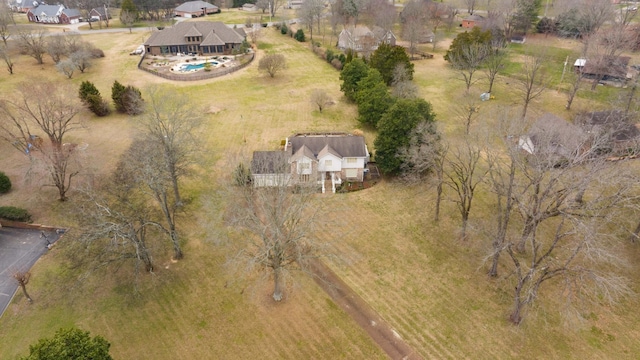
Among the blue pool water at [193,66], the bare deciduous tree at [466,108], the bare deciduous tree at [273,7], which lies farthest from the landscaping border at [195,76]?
the bare deciduous tree at [273,7]

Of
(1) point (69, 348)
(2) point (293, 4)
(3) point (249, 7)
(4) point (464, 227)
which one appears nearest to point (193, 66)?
(4) point (464, 227)

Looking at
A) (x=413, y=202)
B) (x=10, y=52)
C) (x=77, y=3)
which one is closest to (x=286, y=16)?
(x=77, y=3)

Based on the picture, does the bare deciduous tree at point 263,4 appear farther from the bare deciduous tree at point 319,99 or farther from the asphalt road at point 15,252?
the asphalt road at point 15,252

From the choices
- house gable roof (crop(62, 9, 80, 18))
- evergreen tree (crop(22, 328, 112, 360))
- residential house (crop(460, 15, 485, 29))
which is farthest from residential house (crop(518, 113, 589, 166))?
house gable roof (crop(62, 9, 80, 18))

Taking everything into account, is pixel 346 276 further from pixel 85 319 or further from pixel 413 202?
pixel 85 319

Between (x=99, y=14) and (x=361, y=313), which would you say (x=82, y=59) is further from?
(x=361, y=313)
